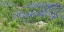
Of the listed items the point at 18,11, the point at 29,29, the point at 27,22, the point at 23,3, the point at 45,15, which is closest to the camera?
the point at 29,29

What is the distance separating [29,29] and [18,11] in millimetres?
1985

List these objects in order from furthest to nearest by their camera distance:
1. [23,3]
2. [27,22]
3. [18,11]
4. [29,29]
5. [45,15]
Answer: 1. [23,3]
2. [18,11]
3. [45,15]
4. [27,22]
5. [29,29]

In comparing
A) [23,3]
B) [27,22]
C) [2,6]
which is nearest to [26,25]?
[27,22]

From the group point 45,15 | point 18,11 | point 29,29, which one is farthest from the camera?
point 18,11

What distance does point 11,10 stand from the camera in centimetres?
939

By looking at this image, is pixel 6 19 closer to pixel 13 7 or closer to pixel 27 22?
pixel 27 22

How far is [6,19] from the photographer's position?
324 inches

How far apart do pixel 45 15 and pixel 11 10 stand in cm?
144

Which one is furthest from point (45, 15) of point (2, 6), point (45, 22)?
point (2, 6)

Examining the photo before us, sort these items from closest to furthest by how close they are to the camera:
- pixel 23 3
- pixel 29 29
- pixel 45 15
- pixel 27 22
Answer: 1. pixel 29 29
2. pixel 27 22
3. pixel 45 15
4. pixel 23 3

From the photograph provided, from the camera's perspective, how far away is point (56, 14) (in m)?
8.91

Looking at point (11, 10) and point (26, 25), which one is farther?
point (11, 10)

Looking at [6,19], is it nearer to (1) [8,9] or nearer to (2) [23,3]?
(1) [8,9]

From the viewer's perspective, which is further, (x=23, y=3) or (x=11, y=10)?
(x=23, y=3)
